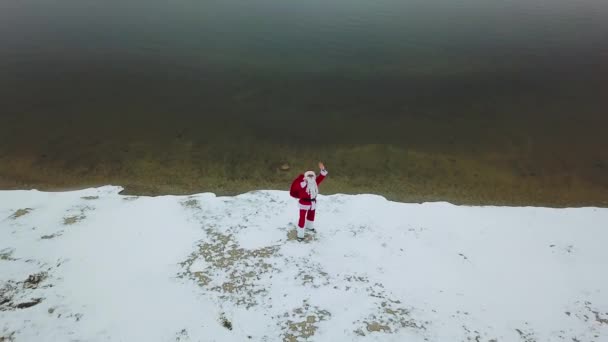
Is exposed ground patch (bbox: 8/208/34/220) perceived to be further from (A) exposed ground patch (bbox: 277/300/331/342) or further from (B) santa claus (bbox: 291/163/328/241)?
(A) exposed ground patch (bbox: 277/300/331/342)

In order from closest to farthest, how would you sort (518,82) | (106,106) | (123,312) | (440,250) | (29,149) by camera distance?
1. (123,312)
2. (440,250)
3. (29,149)
4. (106,106)
5. (518,82)

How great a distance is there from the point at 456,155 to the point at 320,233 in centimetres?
530

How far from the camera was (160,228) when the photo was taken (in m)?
7.68

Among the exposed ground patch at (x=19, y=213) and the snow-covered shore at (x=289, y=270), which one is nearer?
the snow-covered shore at (x=289, y=270)

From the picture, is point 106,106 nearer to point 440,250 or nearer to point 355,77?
point 355,77

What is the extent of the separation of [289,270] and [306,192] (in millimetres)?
1386

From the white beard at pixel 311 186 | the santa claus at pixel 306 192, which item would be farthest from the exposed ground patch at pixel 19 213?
the white beard at pixel 311 186

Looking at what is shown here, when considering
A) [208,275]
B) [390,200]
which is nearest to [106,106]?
[208,275]

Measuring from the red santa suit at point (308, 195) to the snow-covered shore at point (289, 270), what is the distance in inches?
17.2

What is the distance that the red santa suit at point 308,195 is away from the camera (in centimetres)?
715

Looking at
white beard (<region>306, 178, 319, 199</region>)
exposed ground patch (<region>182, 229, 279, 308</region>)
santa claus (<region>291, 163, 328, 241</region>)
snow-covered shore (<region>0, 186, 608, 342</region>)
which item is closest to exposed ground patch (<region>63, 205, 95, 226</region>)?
snow-covered shore (<region>0, 186, 608, 342</region>)

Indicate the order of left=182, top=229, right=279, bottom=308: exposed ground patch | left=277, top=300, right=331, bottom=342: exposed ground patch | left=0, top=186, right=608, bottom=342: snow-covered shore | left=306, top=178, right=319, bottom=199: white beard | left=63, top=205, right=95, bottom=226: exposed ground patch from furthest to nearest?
left=63, top=205, right=95, bottom=226: exposed ground patch
left=306, top=178, right=319, bottom=199: white beard
left=182, top=229, right=279, bottom=308: exposed ground patch
left=0, top=186, right=608, bottom=342: snow-covered shore
left=277, top=300, right=331, bottom=342: exposed ground patch

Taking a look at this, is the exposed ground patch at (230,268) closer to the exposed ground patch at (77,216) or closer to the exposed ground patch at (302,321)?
the exposed ground patch at (302,321)

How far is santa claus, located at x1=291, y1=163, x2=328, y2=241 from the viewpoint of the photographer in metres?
7.14
